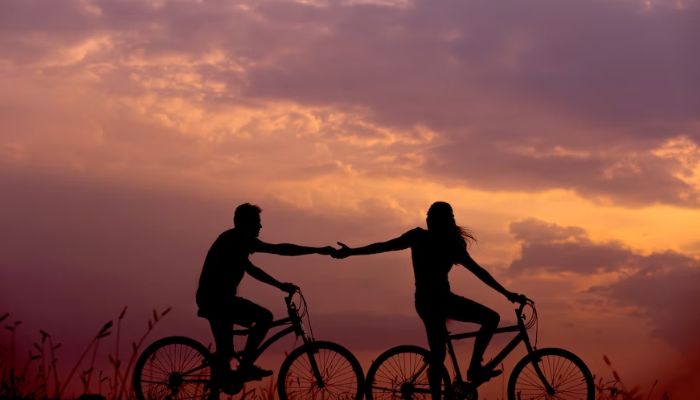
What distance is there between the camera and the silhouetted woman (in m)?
11.4

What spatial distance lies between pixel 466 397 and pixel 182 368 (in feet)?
13.4

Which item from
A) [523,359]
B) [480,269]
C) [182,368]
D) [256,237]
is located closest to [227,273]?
[256,237]

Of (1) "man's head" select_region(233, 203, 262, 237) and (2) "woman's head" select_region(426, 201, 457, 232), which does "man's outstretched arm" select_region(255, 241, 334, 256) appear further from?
(2) "woman's head" select_region(426, 201, 457, 232)

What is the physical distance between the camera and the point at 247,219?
39.1 ft

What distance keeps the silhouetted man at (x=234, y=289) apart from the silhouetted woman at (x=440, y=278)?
6.34 ft

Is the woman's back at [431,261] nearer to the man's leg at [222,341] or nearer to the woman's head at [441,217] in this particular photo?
the woman's head at [441,217]

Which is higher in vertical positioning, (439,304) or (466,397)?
(439,304)

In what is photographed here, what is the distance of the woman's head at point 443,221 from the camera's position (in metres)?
11.4

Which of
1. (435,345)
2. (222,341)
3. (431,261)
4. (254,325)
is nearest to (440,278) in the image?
(431,261)

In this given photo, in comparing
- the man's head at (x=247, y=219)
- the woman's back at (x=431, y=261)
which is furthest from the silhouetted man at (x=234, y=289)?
the woman's back at (x=431, y=261)

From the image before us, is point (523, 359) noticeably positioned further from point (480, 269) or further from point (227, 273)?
point (227, 273)

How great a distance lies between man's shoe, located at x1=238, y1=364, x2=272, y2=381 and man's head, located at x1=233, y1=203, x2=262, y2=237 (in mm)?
1872

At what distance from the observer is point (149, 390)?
40.6 feet

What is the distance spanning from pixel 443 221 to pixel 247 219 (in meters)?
2.72
